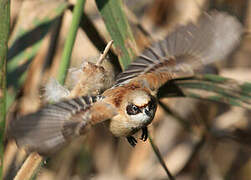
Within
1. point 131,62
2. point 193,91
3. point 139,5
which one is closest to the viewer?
point 131,62

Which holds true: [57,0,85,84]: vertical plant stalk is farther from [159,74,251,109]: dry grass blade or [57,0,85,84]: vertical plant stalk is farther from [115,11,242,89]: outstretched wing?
[159,74,251,109]: dry grass blade

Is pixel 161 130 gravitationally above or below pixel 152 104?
below

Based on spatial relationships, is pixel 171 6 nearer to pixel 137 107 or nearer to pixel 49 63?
pixel 49 63

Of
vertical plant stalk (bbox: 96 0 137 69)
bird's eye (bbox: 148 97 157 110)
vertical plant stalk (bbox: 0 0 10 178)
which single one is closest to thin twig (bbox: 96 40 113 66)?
vertical plant stalk (bbox: 96 0 137 69)

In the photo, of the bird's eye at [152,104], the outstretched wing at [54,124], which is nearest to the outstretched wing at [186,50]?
the bird's eye at [152,104]

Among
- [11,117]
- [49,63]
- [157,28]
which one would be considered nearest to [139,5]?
[157,28]

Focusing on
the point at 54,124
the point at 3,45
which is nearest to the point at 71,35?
the point at 3,45

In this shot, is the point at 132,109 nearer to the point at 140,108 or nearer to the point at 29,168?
the point at 140,108
